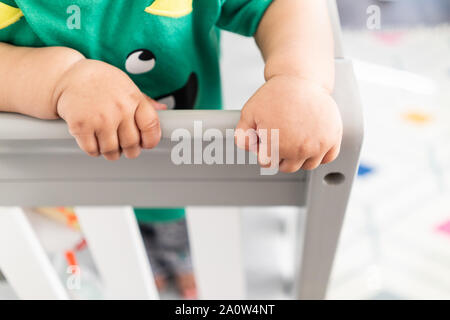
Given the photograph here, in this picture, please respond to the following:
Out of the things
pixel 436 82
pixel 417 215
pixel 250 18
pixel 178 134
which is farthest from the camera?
pixel 436 82

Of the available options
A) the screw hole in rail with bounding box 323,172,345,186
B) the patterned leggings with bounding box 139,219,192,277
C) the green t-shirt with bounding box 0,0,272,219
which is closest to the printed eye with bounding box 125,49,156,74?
the green t-shirt with bounding box 0,0,272,219

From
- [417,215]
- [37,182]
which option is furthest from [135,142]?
[417,215]

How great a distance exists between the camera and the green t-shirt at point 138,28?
0.41 meters

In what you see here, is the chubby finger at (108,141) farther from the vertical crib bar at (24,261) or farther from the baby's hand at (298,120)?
the vertical crib bar at (24,261)

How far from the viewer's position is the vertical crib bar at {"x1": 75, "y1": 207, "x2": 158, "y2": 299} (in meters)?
0.52

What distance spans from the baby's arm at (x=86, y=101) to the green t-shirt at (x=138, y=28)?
0.06 meters

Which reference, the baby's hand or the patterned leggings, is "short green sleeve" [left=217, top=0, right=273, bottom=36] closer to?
the baby's hand

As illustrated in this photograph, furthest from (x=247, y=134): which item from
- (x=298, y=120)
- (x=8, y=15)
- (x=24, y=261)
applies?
(x=24, y=261)

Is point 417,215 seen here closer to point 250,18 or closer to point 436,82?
point 436,82

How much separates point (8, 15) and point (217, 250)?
1.17 ft

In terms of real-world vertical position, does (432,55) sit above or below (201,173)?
below

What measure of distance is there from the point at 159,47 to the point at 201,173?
0.14 m

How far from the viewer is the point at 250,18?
1.45 feet

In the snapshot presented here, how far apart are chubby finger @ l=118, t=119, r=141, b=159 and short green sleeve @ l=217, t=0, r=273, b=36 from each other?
0.57 ft
